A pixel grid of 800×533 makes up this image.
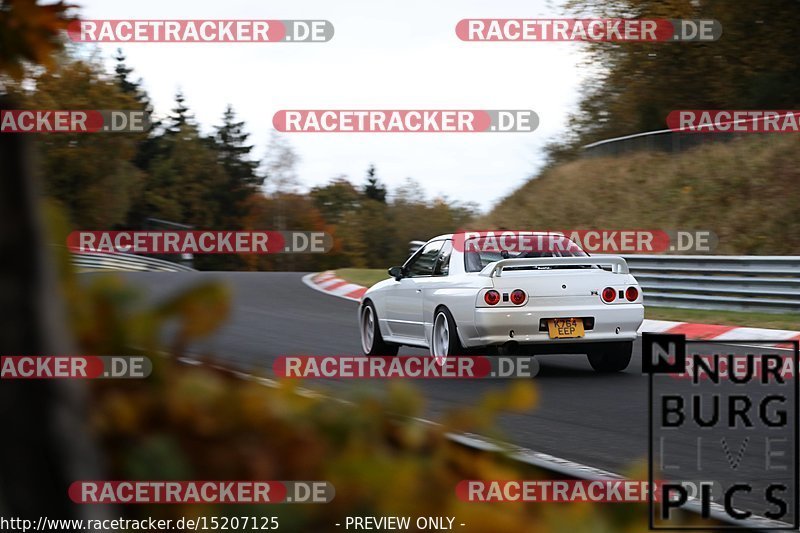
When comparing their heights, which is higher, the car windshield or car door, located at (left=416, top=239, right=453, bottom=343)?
the car windshield

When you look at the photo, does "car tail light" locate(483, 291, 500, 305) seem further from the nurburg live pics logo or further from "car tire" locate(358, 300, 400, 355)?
"car tire" locate(358, 300, 400, 355)

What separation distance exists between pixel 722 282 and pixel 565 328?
7.72m

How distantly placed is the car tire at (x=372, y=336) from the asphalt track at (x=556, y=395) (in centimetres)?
19

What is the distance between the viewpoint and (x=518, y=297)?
11.2 m

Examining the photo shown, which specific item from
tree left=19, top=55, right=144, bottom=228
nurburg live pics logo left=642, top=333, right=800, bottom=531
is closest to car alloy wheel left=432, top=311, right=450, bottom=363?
nurburg live pics logo left=642, top=333, right=800, bottom=531

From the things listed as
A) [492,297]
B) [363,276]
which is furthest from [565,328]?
[363,276]

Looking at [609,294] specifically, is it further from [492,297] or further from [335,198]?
[335,198]

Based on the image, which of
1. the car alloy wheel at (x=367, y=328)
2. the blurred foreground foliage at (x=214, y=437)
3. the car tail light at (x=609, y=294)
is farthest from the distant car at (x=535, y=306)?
the blurred foreground foliage at (x=214, y=437)

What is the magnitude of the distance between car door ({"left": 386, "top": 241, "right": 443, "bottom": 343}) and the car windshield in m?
0.59

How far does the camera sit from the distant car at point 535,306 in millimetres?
11219

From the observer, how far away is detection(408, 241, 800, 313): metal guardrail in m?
16.9

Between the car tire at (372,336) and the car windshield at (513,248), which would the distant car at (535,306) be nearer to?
the car windshield at (513,248)

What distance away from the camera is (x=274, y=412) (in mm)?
2098

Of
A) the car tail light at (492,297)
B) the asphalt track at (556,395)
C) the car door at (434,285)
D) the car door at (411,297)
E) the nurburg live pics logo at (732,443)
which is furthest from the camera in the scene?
the car door at (411,297)
